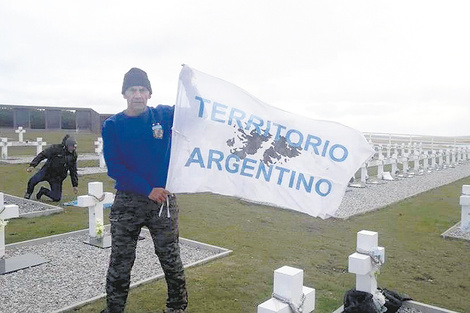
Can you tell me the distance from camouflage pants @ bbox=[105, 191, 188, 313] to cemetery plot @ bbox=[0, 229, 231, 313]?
871 mm

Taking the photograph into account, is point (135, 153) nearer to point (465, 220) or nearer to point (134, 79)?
point (134, 79)

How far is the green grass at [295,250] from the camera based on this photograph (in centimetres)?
516

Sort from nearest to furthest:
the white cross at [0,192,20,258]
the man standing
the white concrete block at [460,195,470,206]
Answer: the man standing
the white cross at [0,192,20,258]
the white concrete block at [460,195,470,206]

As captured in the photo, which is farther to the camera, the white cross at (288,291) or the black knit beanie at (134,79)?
the black knit beanie at (134,79)

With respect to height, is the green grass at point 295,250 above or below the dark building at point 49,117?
below

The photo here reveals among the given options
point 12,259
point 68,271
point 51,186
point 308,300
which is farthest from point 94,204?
point 308,300

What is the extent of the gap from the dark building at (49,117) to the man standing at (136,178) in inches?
1299

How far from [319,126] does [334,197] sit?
2.12ft

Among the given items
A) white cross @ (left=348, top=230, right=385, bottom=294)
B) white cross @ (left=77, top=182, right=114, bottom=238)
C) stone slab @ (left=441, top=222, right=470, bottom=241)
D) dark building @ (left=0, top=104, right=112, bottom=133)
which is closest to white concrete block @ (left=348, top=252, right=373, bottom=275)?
white cross @ (left=348, top=230, right=385, bottom=294)

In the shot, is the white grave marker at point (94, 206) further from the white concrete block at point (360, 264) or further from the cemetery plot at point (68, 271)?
the white concrete block at point (360, 264)

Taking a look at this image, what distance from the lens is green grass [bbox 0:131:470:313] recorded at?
203 inches

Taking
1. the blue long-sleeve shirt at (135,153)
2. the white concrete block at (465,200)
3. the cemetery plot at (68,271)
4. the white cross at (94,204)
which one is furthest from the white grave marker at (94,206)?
the white concrete block at (465,200)

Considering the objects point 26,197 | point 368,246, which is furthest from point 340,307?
point 26,197

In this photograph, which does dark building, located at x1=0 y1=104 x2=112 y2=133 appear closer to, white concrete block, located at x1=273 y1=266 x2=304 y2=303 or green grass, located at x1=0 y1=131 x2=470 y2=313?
green grass, located at x1=0 y1=131 x2=470 y2=313
